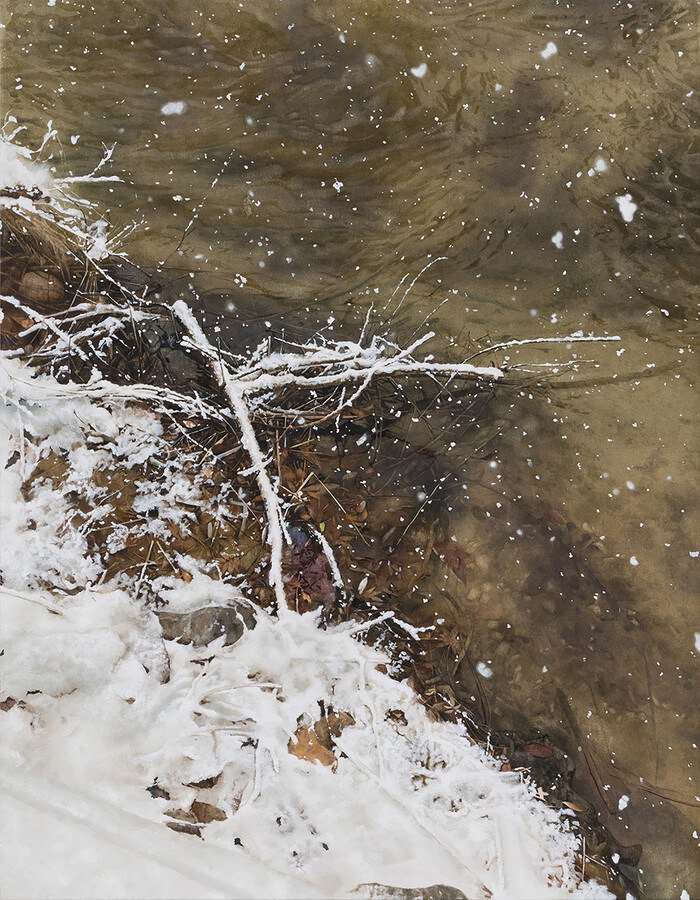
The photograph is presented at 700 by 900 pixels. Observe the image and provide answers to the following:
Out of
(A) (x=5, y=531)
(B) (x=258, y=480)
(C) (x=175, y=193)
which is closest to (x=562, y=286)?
(B) (x=258, y=480)

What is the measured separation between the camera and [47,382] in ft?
7.50

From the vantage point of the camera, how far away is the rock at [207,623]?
89.1 inches

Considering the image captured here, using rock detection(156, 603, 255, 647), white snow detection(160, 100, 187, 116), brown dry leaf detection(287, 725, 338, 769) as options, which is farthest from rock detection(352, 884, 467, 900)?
white snow detection(160, 100, 187, 116)

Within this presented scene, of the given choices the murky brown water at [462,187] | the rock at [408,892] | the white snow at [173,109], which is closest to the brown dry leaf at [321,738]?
the rock at [408,892]

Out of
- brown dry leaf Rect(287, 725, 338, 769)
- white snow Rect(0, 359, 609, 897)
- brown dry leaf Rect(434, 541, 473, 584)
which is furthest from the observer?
brown dry leaf Rect(434, 541, 473, 584)

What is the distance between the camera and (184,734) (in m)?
2.16

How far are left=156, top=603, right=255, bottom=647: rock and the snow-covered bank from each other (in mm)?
12

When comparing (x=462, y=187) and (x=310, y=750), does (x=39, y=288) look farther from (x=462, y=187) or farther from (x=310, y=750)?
(x=310, y=750)

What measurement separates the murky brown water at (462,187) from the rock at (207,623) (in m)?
0.97

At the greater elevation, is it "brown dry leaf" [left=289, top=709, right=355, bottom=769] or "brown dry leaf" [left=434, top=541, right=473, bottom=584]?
"brown dry leaf" [left=434, top=541, right=473, bottom=584]

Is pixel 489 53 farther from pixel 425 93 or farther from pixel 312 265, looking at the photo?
pixel 312 265

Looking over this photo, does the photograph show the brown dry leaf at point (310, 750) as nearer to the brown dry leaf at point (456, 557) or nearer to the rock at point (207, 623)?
the rock at point (207, 623)

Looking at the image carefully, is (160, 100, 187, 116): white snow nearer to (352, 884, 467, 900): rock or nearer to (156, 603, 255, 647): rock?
(156, 603, 255, 647): rock

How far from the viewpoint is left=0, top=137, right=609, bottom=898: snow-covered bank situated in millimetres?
2070
